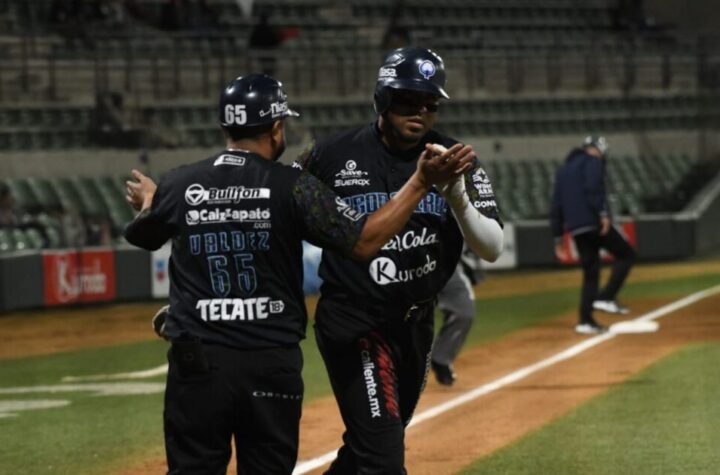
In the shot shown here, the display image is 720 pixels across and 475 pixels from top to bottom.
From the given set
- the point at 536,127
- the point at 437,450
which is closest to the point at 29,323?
the point at 437,450

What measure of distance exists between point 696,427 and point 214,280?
203 inches

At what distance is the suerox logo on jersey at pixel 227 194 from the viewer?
5074mm

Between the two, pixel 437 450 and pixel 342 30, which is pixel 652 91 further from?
pixel 437 450

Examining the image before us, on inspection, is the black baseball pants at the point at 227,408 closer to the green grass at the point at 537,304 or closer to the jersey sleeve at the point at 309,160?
the jersey sleeve at the point at 309,160

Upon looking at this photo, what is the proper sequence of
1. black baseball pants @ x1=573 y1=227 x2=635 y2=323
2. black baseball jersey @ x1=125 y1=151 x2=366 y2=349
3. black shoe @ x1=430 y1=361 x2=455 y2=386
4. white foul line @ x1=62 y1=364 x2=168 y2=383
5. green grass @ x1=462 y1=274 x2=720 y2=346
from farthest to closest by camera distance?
green grass @ x1=462 y1=274 x2=720 y2=346, black baseball pants @ x1=573 y1=227 x2=635 y2=323, white foul line @ x1=62 y1=364 x2=168 y2=383, black shoe @ x1=430 y1=361 x2=455 y2=386, black baseball jersey @ x1=125 y1=151 x2=366 y2=349

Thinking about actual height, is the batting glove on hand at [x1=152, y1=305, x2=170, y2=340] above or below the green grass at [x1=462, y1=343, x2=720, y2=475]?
above

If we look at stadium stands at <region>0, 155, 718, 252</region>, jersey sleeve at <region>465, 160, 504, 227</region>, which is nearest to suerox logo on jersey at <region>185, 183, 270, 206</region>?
jersey sleeve at <region>465, 160, 504, 227</region>

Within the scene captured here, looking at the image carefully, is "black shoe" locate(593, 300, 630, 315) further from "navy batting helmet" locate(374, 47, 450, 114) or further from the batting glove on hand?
the batting glove on hand

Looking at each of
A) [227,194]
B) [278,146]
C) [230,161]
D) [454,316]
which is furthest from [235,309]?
[454,316]

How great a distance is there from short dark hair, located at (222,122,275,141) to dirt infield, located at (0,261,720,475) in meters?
3.34

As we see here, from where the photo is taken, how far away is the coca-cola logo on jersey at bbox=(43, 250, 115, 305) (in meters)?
19.5

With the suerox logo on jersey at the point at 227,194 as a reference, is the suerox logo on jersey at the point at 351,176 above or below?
below

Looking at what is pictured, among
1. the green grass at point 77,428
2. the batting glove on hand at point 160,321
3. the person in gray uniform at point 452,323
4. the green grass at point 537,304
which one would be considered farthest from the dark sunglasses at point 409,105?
the green grass at point 537,304

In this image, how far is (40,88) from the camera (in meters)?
23.2
